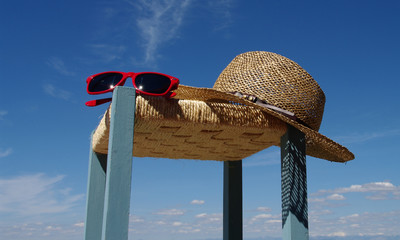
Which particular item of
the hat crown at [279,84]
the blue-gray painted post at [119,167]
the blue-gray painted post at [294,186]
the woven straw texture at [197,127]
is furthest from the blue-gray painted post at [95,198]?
the blue-gray painted post at [294,186]

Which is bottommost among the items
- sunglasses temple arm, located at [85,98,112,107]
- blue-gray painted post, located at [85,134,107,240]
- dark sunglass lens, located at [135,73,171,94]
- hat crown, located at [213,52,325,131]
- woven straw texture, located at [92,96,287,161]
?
blue-gray painted post, located at [85,134,107,240]

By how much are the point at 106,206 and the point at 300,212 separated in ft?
5.78

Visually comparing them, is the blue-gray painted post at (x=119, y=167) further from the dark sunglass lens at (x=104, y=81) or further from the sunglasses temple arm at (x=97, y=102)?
the sunglasses temple arm at (x=97, y=102)

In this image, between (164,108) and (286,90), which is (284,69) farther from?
(164,108)

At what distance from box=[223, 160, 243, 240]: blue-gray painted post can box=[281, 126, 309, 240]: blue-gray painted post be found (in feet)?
5.32

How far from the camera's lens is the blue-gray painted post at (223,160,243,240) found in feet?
17.5

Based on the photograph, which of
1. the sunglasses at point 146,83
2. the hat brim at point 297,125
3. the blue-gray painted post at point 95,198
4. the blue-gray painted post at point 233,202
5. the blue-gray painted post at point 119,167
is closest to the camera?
the blue-gray painted post at point 119,167

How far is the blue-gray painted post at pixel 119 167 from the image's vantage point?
297 centimetres

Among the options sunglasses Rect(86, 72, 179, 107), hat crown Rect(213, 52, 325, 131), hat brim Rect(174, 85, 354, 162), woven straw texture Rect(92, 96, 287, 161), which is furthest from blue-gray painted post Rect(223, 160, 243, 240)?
sunglasses Rect(86, 72, 179, 107)

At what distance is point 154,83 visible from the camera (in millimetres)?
3363

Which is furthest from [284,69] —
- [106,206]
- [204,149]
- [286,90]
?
[106,206]

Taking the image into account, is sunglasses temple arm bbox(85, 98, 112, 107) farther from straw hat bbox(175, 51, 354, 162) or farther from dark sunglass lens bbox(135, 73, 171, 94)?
straw hat bbox(175, 51, 354, 162)

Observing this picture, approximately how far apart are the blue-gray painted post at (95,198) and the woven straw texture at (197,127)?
7.3 inches

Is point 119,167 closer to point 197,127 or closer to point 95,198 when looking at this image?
point 197,127
